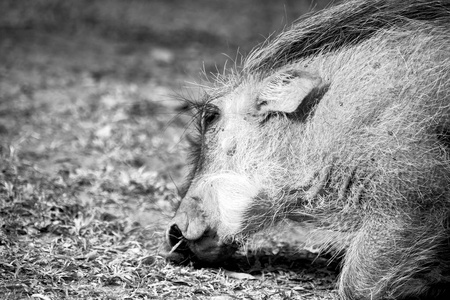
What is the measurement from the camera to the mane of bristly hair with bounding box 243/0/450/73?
9.90 feet

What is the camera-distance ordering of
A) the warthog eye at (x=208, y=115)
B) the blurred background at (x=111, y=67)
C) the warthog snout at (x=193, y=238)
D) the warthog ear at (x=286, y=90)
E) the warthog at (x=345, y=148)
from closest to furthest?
1. the warthog at (x=345, y=148)
2. the warthog ear at (x=286, y=90)
3. the warthog snout at (x=193, y=238)
4. the warthog eye at (x=208, y=115)
5. the blurred background at (x=111, y=67)

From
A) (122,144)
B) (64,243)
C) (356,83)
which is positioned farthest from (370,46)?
(122,144)

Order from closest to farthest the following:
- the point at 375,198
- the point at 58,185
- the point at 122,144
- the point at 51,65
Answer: the point at 375,198, the point at 58,185, the point at 122,144, the point at 51,65

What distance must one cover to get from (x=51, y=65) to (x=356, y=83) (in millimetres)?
4672

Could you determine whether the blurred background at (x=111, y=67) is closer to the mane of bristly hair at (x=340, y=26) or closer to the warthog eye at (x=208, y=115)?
the mane of bristly hair at (x=340, y=26)

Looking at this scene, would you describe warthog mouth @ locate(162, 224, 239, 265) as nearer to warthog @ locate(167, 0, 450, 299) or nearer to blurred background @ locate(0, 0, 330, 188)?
warthog @ locate(167, 0, 450, 299)

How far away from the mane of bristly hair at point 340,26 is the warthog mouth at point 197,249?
0.89m

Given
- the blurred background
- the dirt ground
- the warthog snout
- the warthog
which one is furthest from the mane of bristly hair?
the warthog snout

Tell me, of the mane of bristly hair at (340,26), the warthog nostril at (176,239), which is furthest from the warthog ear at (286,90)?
the warthog nostril at (176,239)

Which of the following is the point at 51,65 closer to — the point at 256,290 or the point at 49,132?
the point at 49,132

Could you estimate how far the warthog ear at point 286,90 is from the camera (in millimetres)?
2939

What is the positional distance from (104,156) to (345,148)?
2.36 meters

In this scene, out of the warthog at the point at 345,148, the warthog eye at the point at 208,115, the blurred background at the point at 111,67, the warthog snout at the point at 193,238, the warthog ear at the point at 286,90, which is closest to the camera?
the warthog at the point at 345,148

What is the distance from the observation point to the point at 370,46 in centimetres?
300
